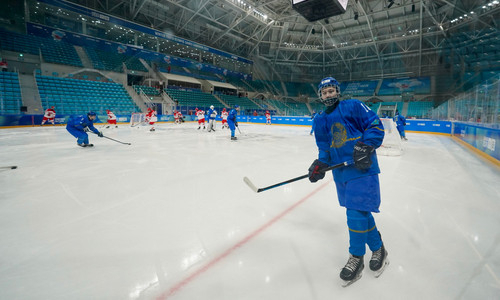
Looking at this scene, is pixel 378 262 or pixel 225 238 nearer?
pixel 378 262

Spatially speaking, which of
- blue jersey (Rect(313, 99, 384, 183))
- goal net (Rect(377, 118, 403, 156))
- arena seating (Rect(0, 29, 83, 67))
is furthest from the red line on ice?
arena seating (Rect(0, 29, 83, 67))

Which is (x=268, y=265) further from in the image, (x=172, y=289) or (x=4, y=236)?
(x=4, y=236)

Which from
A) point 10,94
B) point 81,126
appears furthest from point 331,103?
point 10,94

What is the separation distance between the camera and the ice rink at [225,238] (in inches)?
61.3

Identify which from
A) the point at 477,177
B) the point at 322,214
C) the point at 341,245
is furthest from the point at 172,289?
the point at 477,177

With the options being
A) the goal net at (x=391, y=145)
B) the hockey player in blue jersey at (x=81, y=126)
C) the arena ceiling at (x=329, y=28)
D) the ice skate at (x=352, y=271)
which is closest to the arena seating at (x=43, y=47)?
the arena ceiling at (x=329, y=28)

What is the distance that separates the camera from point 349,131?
1729 millimetres

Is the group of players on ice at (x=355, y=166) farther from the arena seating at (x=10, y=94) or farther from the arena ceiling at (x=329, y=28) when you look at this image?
the arena ceiling at (x=329, y=28)

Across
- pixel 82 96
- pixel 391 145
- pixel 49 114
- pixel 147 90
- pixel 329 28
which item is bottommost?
pixel 391 145

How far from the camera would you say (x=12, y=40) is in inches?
720

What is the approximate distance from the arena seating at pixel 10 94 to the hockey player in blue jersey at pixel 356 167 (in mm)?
19591

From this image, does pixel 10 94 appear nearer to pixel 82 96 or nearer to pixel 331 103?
pixel 82 96

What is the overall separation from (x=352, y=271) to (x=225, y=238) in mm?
1111

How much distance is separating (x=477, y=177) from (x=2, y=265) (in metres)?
6.90
